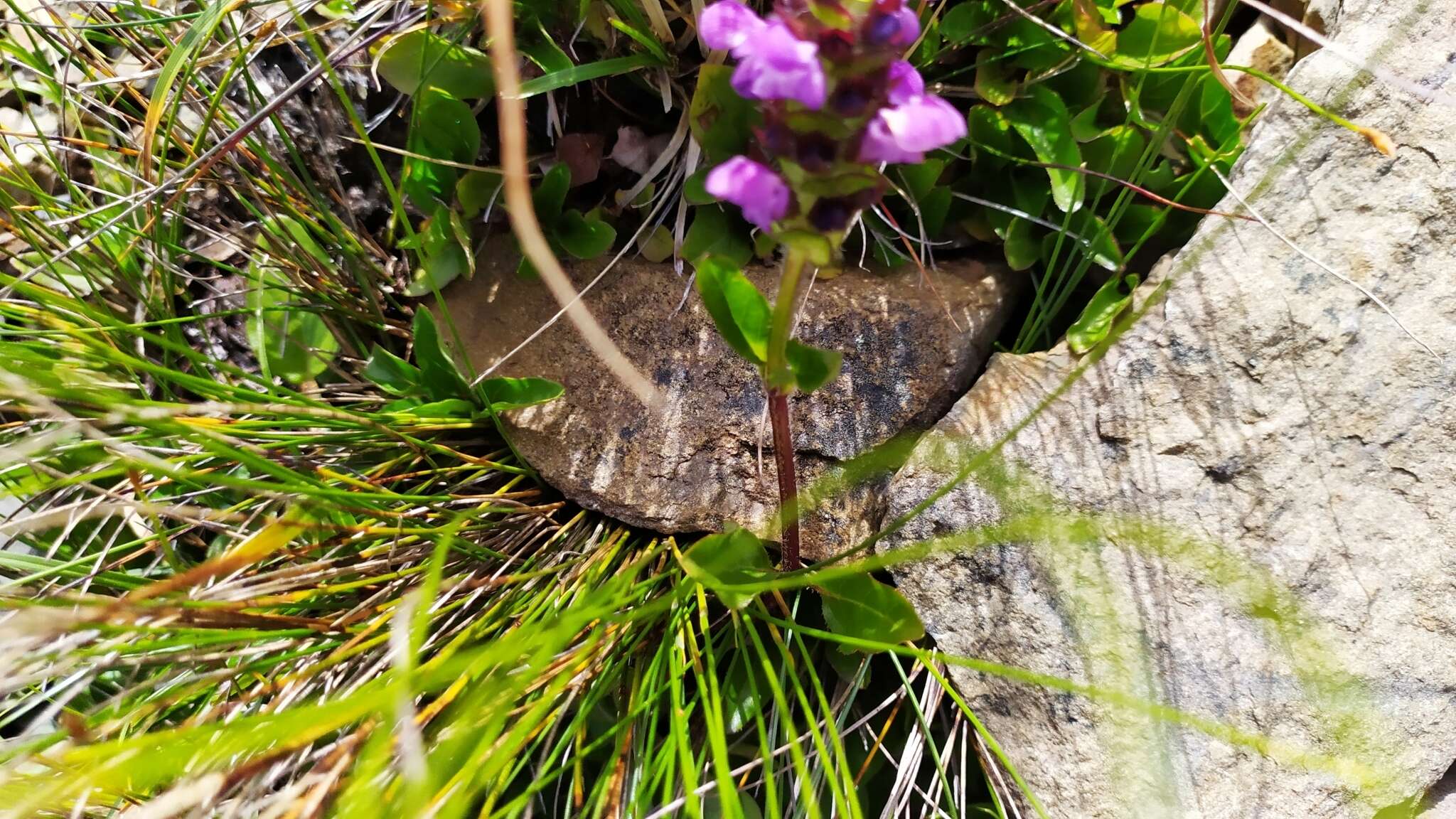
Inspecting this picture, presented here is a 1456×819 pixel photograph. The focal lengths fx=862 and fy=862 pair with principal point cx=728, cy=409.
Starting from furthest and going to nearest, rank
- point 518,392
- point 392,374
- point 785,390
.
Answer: point 392,374, point 518,392, point 785,390

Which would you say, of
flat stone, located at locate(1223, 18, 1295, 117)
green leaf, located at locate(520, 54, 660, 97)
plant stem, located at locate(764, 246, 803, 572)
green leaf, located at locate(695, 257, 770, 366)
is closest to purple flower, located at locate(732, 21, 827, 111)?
plant stem, located at locate(764, 246, 803, 572)

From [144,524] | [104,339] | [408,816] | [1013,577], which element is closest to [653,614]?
[1013,577]

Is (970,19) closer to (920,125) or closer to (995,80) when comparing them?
(995,80)

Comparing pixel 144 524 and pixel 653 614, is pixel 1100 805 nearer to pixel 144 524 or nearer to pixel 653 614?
pixel 653 614

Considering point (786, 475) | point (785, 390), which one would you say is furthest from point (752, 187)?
point (786, 475)

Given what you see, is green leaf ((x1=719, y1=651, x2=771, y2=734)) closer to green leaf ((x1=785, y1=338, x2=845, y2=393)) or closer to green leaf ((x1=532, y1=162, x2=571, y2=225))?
green leaf ((x1=785, y1=338, x2=845, y2=393))

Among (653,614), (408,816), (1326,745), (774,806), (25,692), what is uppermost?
(408,816)
